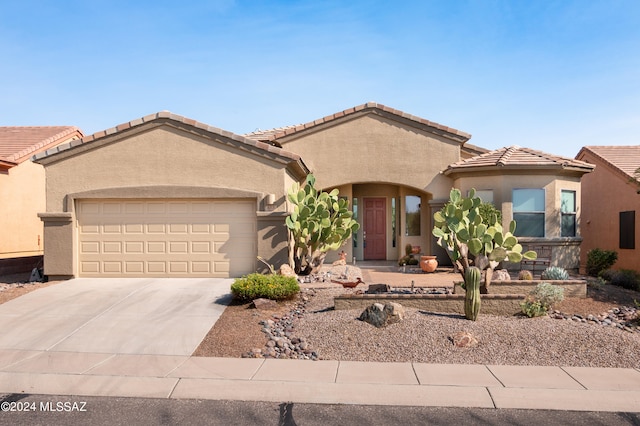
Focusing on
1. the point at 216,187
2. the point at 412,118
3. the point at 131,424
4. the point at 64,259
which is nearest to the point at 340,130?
the point at 412,118

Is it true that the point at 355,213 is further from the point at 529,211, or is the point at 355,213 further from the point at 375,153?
the point at 529,211

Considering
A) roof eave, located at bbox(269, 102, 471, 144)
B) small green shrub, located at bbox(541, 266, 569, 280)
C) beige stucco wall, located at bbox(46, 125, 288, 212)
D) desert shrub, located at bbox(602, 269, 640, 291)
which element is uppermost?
roof eave, located at bbox(269, 102, 471, 144)

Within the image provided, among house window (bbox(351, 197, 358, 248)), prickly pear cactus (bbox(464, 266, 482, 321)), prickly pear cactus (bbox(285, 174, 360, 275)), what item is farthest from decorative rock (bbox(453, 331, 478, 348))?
house window (bbox(351, 197, 358, 248))

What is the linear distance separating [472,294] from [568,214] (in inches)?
377

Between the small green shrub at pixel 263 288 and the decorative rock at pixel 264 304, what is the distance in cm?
19

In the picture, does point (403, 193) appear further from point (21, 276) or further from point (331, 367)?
point (21, 276)

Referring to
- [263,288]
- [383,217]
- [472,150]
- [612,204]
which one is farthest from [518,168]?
[263,288]

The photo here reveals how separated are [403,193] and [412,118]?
9.82 feet

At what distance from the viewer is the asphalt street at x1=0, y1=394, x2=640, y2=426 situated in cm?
543

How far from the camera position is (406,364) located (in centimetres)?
739

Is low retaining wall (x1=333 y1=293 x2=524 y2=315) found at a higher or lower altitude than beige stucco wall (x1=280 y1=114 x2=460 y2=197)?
lower

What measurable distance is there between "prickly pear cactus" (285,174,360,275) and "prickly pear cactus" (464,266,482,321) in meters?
5.44

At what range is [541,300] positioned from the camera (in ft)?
33.1

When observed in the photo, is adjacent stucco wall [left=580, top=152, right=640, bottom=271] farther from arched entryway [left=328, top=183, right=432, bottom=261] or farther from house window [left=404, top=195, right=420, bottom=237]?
arched entryway [left=328, top=183, right=432, bottom=261]
